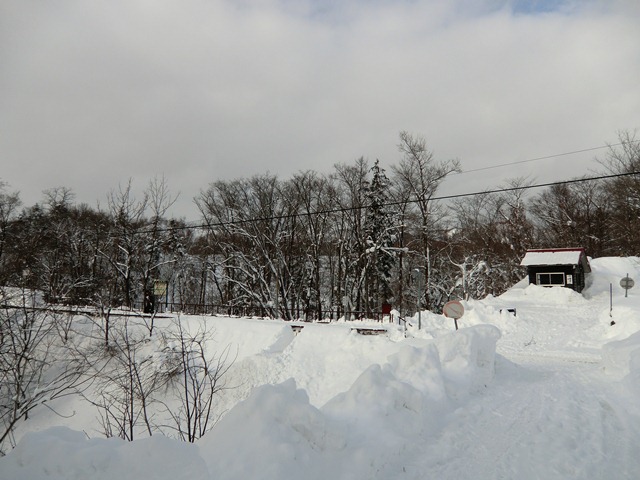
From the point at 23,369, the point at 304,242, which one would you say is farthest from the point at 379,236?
the point at 23,369

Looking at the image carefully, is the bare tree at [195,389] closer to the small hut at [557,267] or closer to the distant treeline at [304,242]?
the distant treeline at [304,242]

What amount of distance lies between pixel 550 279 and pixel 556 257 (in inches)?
75.7

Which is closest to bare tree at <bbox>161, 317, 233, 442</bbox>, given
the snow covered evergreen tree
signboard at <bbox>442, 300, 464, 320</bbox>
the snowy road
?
the snowy road

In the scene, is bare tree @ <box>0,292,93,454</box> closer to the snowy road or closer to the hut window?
the snowy road

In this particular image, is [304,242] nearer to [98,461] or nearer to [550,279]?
[550,279]

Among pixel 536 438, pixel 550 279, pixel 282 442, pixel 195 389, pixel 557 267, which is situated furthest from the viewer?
pixel 550 279

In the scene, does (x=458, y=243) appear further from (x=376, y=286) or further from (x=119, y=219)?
(x=119, y=219)

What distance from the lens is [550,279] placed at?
3378cm

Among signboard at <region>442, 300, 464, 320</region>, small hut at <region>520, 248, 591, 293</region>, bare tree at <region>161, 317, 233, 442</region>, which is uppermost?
small hut at <region>520, 248, 591, 293</region>

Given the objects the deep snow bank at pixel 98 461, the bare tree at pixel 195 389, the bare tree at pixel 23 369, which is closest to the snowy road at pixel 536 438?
the deep snow bank at pixel 98 461

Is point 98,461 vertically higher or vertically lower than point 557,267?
lower

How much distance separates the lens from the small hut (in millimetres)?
32656

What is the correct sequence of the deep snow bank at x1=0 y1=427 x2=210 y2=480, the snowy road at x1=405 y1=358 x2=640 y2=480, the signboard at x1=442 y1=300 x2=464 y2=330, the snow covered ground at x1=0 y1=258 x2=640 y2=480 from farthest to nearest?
the signboard at x1=442 y1=300 x2=464 y2=330 < the snowy road at x1=405 y1=358 x2=640 y2=480 < the snow covered ground at x1=0 y1=258 x2=640 y2=480 < the deep snow bank at x1=0 y1=427 x2=210 y2=480

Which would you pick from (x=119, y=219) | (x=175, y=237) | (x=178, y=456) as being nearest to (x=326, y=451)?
(x=178, y=456)
